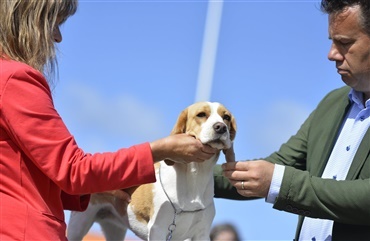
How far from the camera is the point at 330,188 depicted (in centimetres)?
297

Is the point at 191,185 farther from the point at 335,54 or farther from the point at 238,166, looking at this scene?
the point at 335,54

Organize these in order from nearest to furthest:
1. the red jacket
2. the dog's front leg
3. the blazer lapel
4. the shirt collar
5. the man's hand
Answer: the red jacket → the man's hand → the blazer lapel → the shirt collar → the dog's front leg

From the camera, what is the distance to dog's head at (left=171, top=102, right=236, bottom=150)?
3.47 metres

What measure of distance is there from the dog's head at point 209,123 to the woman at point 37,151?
3.87 ft

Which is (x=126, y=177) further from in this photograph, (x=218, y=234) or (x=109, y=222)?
(x=109, y=222)

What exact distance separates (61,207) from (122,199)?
80.1 inches

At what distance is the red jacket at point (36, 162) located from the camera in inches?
82.5

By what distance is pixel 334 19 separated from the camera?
10.9 feet

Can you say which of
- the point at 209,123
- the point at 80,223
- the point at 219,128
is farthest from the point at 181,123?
the point at 80,223

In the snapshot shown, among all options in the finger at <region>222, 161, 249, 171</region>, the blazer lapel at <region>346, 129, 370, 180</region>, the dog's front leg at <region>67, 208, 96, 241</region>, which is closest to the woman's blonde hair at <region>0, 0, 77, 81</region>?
the finger at <region>222, 161, 249, 171</region>

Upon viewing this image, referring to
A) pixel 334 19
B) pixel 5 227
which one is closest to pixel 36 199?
pixel 5 227

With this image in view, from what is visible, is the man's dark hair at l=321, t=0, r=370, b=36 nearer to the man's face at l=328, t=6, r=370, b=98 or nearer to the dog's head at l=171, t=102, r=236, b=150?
the man's face at l=328, t=6, r=370, b=98

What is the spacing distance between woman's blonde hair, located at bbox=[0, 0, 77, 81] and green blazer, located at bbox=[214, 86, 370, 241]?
4.26 feet

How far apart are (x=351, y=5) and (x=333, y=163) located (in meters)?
0.82
